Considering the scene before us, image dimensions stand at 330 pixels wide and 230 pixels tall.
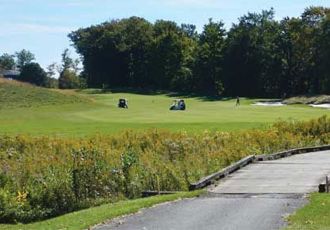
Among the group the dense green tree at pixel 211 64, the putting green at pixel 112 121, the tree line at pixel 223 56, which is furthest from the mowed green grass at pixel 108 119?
the dense green tree at pixel 211 64

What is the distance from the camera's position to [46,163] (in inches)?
908

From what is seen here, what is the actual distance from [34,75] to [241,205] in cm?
15955

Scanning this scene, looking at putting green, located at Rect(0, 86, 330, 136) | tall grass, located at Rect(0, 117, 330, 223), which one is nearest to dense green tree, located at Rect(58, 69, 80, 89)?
putting green, located at Rect(0, 86, 330, 136)

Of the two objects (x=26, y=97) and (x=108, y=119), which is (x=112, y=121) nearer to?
(x=108, y=119)

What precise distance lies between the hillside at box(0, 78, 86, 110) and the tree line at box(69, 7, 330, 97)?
145 feet

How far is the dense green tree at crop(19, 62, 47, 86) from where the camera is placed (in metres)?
170

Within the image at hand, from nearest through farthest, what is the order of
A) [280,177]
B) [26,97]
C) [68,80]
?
[280,177], [26,97], [68,80]

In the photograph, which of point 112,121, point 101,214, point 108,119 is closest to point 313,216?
point 101,214

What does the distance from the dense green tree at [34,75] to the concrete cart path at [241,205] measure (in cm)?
15065

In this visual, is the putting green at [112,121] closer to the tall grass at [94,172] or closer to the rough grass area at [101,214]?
the tall grass at [94,172]

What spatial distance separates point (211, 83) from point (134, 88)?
61.2 ft

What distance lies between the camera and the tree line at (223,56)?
386 ft

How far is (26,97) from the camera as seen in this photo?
81000 millimetres

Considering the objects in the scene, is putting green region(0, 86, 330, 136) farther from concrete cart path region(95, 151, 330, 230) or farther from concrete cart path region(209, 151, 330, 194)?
concrete cart path region(95, 151, 330, 230)
